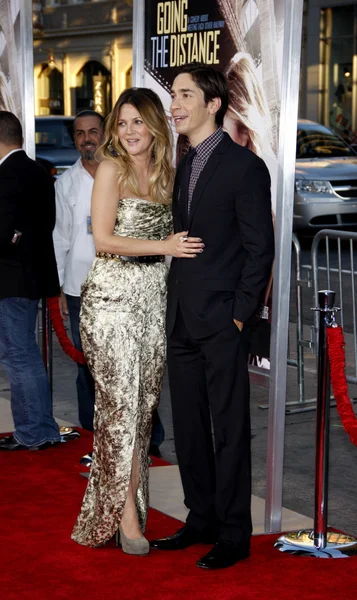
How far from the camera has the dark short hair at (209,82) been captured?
495 cm

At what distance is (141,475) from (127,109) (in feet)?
5.50

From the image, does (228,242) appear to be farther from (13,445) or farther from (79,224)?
(13,445)

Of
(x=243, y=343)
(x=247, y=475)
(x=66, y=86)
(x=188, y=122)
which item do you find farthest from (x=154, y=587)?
(x=66, y=86)

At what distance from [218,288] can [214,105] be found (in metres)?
0.80

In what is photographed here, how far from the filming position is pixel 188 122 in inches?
195

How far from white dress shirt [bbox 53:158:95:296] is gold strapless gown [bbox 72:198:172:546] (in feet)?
5.67

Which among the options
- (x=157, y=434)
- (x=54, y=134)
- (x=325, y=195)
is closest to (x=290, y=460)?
(x=157, y=434)

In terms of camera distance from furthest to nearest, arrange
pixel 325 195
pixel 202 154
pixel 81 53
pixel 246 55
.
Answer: pixel 81 53
pixel 325 195
pixel 246 55
pixel 202 154

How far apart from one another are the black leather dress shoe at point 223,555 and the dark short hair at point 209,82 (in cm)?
188

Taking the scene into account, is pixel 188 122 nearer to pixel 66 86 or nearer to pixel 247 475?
pixel 247 475

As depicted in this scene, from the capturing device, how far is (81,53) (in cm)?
3912

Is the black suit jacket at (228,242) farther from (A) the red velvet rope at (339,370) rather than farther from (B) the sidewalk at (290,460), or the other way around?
(B) the sidewalk at (290,460)

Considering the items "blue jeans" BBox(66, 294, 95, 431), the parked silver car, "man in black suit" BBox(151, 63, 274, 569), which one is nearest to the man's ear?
"man in black suit" BBox(151, 63, 274, 569)

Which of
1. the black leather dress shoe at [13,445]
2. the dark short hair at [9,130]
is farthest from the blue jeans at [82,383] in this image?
the dark short hair at [9,130]
